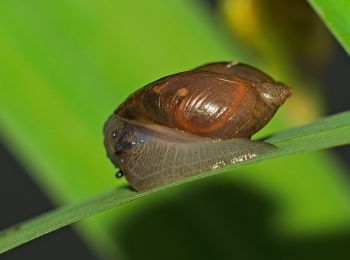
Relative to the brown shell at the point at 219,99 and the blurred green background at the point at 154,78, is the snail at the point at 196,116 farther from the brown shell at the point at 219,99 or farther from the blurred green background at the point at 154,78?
the blurred green background at the point at 154,78

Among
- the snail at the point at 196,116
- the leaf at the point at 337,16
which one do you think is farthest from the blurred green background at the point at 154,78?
the leaf at the point at 337,16

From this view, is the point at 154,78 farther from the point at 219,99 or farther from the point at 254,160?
the point at 254,160

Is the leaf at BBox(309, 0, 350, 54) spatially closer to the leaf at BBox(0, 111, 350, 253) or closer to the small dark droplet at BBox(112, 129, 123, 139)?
the leaf at BBox(0, 111, 350, 253)

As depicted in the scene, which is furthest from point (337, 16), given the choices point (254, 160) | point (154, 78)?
point (154, 78)

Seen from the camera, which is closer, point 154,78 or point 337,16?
point 337,16

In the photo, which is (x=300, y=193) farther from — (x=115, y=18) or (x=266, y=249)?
(x=115, y=18)

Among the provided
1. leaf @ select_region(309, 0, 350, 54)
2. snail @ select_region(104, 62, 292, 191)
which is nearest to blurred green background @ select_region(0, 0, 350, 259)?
snail @ select_region(104, 62, 292, 191)
